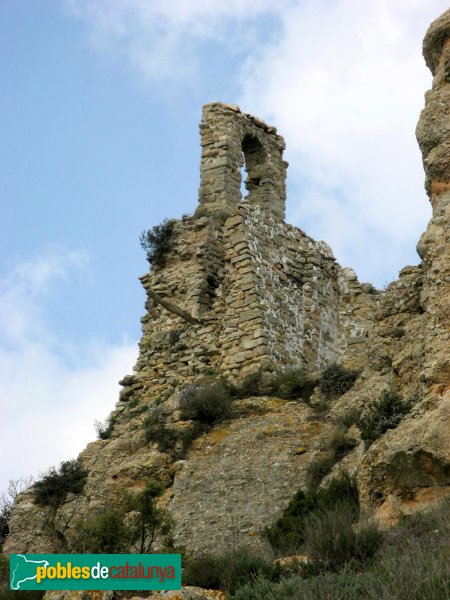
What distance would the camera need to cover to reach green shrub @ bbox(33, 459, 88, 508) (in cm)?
1672

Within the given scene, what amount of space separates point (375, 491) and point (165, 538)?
110 inches

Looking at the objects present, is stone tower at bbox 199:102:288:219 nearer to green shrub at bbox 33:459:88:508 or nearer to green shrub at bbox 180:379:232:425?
green shrub at bbox 180:379:232:425

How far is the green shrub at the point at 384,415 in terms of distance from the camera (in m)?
12.1

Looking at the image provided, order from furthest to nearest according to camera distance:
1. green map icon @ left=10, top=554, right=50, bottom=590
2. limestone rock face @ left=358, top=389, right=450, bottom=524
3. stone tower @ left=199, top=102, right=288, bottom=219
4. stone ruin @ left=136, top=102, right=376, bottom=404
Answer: stone tower @ left=199, top=102, right=288, bottom=219 → stone ruin @ left=136, top=102, right=376, bottom=404 → green map icon @ left=10, top=554, right=50, bottom=590 → limestone rock face @ left=358, top=389, right=450, bottom=524

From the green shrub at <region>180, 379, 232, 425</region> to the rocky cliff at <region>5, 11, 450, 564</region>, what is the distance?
155 millimetres

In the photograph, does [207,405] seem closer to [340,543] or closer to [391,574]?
[340,543]

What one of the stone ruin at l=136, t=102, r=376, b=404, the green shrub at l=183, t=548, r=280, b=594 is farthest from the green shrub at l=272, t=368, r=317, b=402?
the green shrub at l=183, t=548, r=280, b=594

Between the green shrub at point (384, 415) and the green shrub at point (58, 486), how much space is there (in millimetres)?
5585

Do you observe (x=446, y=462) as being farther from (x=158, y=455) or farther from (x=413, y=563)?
(x=158, y=455)

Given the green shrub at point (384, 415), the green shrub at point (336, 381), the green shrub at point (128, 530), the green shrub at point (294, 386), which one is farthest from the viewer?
the green shrub at point (294, 386)

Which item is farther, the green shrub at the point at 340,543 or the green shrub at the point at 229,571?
the green shrub at the point at 229,571

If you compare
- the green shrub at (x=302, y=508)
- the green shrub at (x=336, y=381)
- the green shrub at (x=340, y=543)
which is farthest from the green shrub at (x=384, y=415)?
the green shrub at (x=336, y=381)

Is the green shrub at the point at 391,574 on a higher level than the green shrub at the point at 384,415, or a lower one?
lower

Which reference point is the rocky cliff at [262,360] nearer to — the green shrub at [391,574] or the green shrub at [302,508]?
the green shrub at [302,508]
